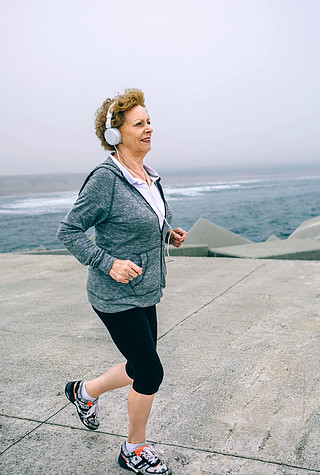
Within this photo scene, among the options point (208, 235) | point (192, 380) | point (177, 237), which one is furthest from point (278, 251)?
point (177, 237)

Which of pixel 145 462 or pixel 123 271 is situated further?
pixel 145 462

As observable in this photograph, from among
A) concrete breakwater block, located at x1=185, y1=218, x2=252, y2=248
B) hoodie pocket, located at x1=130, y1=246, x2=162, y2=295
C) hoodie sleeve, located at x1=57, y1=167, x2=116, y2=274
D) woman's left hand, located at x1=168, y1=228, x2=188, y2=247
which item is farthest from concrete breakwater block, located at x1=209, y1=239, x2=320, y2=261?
hoodie sleeve, located at x1=57, y1=167, x2=116, y2=274

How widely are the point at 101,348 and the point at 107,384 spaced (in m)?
1.43

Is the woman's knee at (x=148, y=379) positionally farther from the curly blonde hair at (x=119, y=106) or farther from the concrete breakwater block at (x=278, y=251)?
the concrete breakwater block at (x=278, y=251)

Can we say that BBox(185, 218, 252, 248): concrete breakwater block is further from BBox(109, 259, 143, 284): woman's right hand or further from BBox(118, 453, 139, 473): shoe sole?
BBox(109, 259, 143, 284): woman's right hand

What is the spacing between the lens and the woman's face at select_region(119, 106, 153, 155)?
7.61ft

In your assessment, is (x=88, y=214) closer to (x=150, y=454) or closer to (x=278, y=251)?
(x=150, y=454)

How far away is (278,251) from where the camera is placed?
792cm

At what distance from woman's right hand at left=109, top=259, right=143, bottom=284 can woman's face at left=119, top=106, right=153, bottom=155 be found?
23.2 inches

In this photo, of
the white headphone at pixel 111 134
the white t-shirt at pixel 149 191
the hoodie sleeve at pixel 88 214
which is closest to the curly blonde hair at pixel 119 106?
the white headphone at pixel 111 134

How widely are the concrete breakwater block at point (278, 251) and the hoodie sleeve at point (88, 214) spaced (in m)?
5.73

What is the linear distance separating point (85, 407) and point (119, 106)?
1.55m

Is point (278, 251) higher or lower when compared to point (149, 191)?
lower

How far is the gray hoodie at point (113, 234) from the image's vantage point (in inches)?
85.6
